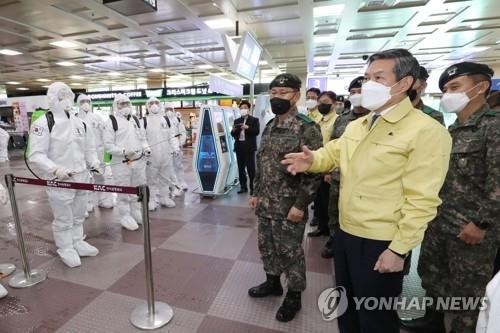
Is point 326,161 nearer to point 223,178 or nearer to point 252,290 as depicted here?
point 252,290

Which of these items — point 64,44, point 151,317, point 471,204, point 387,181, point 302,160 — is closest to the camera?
point 387,181

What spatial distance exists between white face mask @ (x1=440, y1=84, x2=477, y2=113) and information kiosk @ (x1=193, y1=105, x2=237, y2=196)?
3.63 meters

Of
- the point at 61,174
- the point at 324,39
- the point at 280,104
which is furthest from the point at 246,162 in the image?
the point at 324,39

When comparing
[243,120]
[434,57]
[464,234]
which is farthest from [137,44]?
[434,57]

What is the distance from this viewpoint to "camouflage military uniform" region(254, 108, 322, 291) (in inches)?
74.2

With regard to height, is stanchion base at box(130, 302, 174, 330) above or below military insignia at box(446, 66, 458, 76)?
below

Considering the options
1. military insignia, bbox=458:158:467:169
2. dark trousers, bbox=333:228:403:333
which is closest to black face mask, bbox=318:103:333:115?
military insignia, bbox=458:158:467:169

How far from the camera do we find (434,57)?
1159 centimetres

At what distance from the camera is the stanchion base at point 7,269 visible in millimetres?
2584

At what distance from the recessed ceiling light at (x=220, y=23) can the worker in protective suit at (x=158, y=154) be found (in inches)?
130

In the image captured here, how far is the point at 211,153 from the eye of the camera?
16.0 ft

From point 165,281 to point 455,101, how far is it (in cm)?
269

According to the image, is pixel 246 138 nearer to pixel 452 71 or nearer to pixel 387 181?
pixel 452 71

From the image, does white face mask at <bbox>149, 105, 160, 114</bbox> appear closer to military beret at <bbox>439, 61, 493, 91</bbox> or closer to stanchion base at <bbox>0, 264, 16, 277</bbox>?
stanchion base at <bbox>0, 264, 16, 277</bbox>
